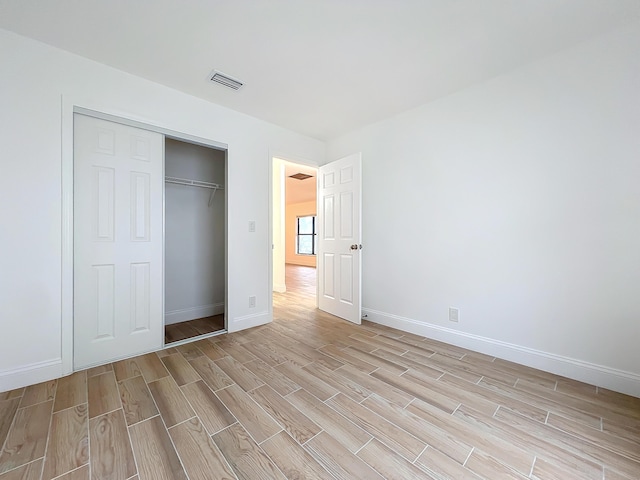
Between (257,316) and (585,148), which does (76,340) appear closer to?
(257,316)

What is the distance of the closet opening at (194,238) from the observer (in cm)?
332

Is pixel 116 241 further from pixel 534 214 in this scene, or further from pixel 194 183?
pixel 534 214

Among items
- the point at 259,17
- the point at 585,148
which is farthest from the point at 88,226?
the point at 585,148

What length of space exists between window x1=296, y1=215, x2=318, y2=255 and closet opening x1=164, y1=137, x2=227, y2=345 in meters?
7.09

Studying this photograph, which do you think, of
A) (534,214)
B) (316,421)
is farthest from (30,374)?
(534,214)

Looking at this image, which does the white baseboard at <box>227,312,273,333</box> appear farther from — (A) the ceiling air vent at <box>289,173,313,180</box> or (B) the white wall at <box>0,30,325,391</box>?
(A) the ceiling air vent at <box>289,173,313,180</box>

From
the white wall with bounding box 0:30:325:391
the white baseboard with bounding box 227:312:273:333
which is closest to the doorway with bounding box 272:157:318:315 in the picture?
the white baseboard with bounding box 227:312:273:333

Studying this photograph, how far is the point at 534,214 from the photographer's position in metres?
2.18

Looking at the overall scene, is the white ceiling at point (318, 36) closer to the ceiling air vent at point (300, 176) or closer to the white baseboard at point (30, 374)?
the white baseboard at point (30, 374)

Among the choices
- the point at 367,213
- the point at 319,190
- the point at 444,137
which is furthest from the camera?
the point at 319,190

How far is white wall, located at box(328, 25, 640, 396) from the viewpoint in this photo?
1.84 meters

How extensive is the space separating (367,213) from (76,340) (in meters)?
3.16

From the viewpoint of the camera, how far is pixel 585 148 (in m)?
1.96

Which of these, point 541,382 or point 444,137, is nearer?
point 541,382
